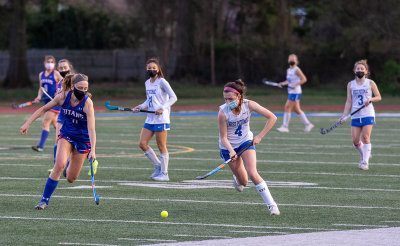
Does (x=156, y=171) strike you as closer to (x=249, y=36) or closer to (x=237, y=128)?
(x=237, y=128)

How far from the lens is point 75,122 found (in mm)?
10898

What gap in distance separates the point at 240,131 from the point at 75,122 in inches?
80.8

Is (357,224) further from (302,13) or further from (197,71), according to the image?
(302,13)

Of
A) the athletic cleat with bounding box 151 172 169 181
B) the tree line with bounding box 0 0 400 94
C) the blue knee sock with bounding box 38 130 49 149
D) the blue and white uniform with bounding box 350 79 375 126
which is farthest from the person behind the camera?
the tree line with bounding box 0 0 400 94

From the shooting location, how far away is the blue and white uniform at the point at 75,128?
10797 millimetres

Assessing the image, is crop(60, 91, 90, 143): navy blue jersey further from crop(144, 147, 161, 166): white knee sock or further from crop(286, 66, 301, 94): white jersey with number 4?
crop(286, 66, 301, 94): white jersey with number 4

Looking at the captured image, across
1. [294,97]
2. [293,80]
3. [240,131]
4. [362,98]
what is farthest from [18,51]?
[240,131]

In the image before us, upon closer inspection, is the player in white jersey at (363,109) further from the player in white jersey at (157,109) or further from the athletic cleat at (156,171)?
the athletic cleat at (156,171)

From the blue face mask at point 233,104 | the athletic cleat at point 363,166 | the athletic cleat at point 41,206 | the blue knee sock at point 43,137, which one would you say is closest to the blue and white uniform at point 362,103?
the athletic cleat at point 363,166

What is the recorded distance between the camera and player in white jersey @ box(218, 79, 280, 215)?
10.2 m

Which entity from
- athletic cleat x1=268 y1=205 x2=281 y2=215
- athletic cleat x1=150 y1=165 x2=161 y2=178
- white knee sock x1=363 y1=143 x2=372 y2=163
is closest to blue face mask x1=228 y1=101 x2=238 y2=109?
athletic cleat x1=268 y1=205 x2=281 y2=215

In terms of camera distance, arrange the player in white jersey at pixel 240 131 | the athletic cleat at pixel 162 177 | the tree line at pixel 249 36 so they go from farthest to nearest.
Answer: the tree line at pixel 249 36
the athletic cleat at pixel 162 177
the player in white jersey at pixel 240 131

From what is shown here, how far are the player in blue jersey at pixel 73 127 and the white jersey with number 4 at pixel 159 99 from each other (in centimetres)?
319

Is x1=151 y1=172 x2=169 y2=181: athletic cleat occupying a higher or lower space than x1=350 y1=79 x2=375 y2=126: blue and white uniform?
lower
